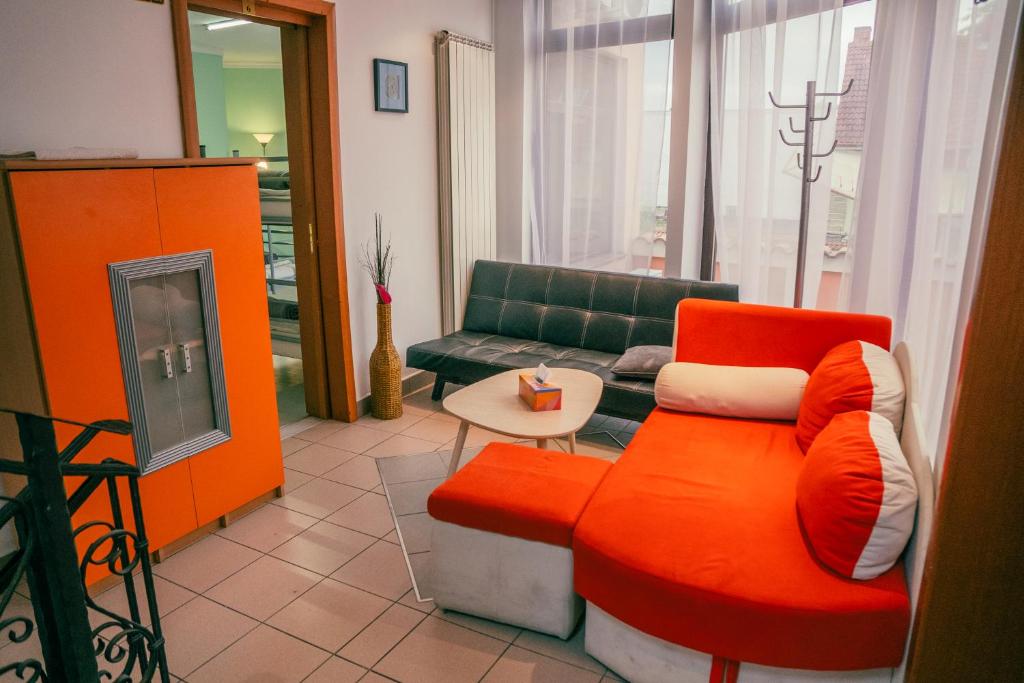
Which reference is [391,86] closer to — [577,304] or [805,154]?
[577,304]

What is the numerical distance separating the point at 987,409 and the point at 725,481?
131 cm

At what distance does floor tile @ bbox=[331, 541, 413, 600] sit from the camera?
2539mm

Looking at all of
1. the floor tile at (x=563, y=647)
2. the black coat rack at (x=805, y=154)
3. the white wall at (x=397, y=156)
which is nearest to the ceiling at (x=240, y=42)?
the white wall at (x=397, y=156)

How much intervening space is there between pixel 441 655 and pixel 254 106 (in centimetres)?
629

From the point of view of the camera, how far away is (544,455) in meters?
2.59

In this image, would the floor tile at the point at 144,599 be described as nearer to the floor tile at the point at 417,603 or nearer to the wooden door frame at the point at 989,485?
the floor tile at the point at 417,603

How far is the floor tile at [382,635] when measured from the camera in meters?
2.20

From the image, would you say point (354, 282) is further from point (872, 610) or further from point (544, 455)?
point (872, 610)

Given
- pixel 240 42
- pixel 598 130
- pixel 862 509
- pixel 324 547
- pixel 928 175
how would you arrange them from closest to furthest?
pixel 862 509, pixel 324 547, pixel 928 175, pixel 598 130, pixel 240 42

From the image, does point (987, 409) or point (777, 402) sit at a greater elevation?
point (987, 409)

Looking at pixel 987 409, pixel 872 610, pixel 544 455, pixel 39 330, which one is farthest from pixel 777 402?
pixel 39 330

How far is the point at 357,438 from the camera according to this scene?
3.84m

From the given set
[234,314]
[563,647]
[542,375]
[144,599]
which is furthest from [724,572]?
[234,314]

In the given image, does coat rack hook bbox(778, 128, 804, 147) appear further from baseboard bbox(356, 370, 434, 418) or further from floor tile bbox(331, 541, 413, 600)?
floor tile bbox(331, 541, 413, 600)
